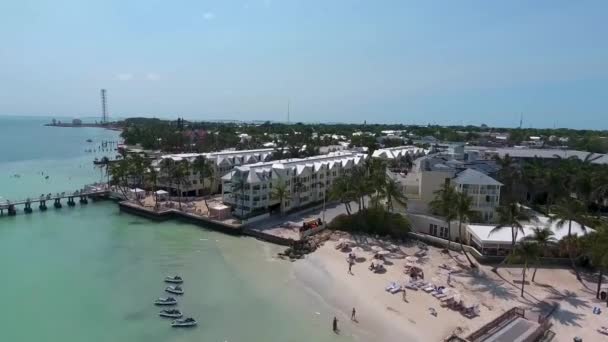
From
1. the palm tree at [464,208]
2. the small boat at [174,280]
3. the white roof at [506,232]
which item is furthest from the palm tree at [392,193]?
the small boat at [174,280]

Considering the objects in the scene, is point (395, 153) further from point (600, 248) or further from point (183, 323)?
point (183, 323)

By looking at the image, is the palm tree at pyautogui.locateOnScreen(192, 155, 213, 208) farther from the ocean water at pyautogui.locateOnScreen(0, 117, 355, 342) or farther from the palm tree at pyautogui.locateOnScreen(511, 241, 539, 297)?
the palm tree at pyautogui.locateOnScreen(511, 241, 539, 297)

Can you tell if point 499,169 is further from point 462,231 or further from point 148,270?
point 148,270

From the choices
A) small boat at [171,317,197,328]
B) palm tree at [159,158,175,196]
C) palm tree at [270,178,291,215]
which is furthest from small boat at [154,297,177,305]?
palm tree at [159,158,175,196]

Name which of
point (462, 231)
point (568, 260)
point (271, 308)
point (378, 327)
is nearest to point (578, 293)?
point (568, 260)

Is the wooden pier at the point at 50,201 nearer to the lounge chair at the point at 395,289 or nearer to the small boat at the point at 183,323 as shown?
the small boat at the point at 183,323

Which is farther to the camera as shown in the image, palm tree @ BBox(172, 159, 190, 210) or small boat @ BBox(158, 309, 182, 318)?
palm tree @ BBox(172, 159, 190, 210)

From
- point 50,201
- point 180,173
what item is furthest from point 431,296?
point 50,201
